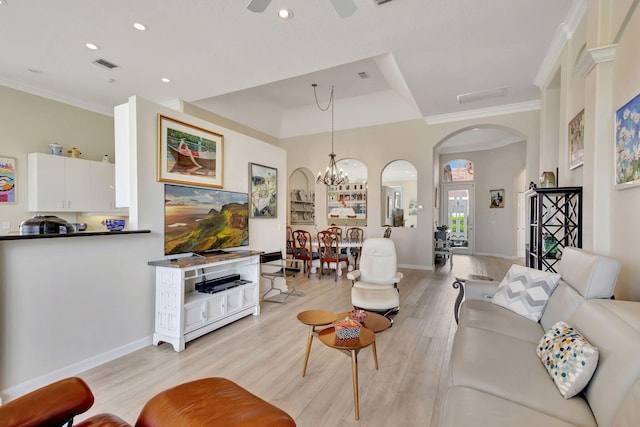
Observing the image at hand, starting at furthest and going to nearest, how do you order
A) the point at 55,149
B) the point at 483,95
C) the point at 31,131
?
the point at 483,95 < the point at 55,149 < the point at 31,131

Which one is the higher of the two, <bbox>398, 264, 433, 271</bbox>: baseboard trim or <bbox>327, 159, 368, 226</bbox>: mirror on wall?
<bbox>327, 159, 368, 226</bbox>: mirror on wall

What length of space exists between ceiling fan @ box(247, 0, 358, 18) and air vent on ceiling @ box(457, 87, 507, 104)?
3593 millimetres

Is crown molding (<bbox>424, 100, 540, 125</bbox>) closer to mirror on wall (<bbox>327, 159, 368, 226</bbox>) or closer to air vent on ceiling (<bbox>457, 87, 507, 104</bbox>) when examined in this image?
air vent on ceiling (<bbox>457, 87, 507, 104</bbox>)

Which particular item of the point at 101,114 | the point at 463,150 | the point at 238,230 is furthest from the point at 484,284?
the point at 463,150

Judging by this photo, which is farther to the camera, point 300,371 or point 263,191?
point 263,191

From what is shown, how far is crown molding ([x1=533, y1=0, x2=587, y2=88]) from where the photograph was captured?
302 cm

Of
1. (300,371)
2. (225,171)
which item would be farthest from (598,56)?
(225,171)

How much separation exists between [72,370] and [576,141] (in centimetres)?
529

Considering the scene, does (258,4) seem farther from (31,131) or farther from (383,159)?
(383,159)

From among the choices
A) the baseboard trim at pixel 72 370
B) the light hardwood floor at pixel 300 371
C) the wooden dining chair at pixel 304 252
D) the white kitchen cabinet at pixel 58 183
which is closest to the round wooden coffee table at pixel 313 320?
the light hardwood floor at pixel 300 371

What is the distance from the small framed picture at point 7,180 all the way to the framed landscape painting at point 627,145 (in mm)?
7258

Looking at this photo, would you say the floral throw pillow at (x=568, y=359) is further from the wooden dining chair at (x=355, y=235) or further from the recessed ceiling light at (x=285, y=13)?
the wooden dining chair at (x=355, y=235)

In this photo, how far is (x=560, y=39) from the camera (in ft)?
11.7

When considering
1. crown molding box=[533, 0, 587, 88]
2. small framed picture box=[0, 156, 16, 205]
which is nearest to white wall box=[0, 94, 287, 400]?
small framed picture box=[0, 156, 16, 205]
